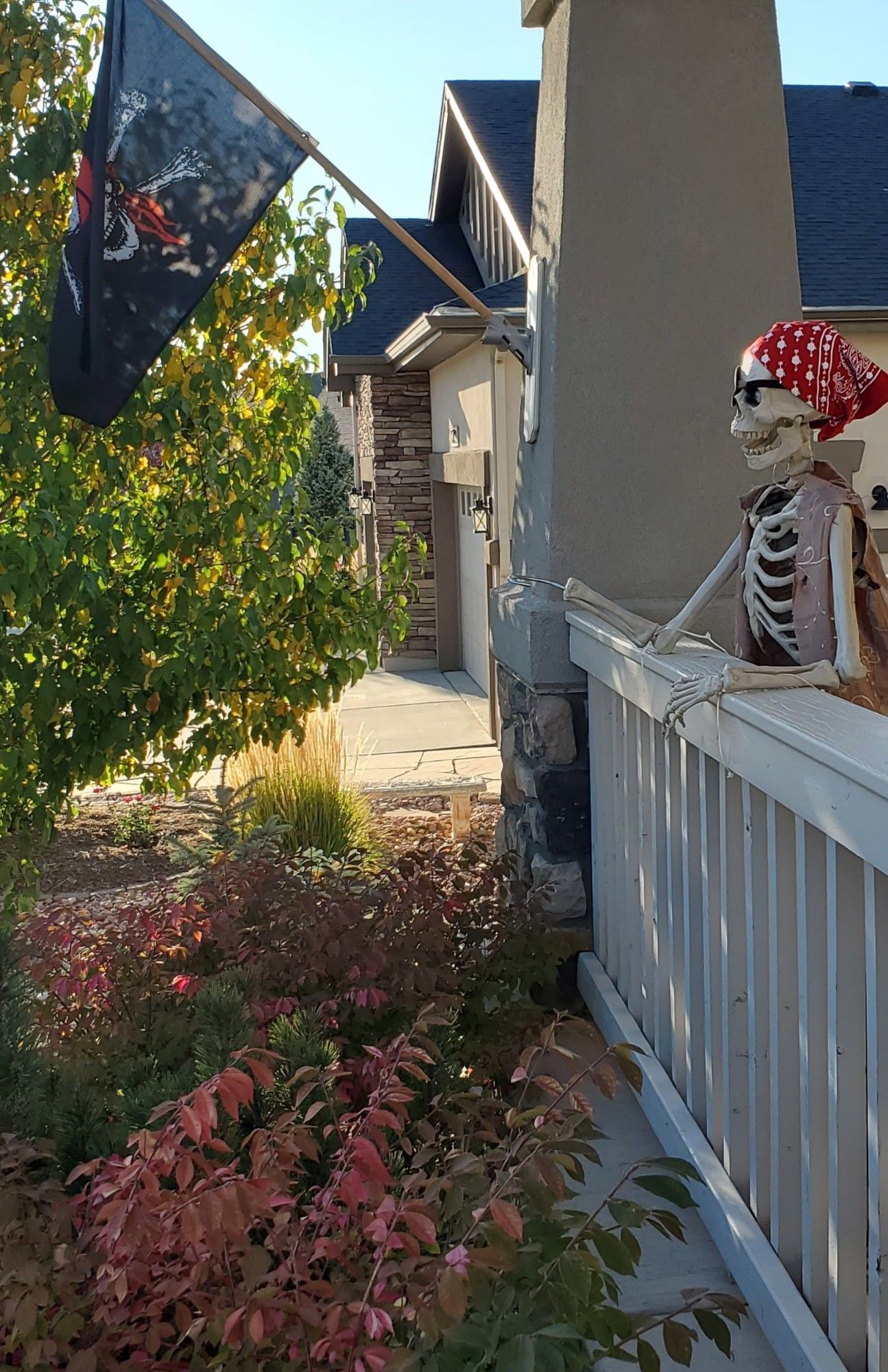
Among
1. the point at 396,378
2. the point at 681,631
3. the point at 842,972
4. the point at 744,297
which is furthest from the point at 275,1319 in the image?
the point at 396,378

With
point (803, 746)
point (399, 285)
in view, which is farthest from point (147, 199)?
point (399, 285)

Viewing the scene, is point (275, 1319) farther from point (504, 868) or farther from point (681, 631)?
point (504, 868)

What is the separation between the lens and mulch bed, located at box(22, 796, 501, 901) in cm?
680

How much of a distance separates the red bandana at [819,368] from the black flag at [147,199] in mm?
1864

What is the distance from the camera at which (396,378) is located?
14508 millimetres

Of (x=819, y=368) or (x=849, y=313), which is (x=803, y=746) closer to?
(x=819, y=368)

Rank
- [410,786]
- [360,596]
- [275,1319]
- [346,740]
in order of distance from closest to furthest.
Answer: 1. [275,1319]
2. [360,596]
3. [410,786]
4. [346,740]

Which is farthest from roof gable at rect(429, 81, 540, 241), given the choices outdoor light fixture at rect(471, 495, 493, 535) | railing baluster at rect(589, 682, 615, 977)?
railing baluster at rect(589, 682, 615, 977)

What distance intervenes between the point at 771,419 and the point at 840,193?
10.0 meters

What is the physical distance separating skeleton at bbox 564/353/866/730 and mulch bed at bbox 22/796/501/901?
3560mm

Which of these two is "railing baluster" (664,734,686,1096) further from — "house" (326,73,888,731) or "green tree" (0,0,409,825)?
"house" (326,73,888,731)

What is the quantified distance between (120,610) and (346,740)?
6033 millimetres

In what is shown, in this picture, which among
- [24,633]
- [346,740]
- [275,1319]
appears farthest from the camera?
[346,740]

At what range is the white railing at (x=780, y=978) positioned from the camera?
1.84 metres
